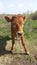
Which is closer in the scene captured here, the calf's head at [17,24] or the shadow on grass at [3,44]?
the calf's head at [17,24]

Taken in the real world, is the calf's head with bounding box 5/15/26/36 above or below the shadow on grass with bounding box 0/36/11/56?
above

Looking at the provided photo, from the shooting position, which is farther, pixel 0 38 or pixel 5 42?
pixel 0 38

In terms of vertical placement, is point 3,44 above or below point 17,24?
below

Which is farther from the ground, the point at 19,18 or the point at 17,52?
the point at 19,18

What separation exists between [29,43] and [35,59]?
205 cm

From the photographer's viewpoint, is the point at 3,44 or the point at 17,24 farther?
the point at 3,44

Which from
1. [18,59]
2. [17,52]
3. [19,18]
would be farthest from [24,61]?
[19,18]

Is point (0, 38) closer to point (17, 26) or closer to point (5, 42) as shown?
point (5, 42)

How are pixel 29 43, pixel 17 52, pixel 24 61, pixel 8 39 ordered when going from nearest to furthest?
pixel 24 61 < pixel 17 52 < pixel 29 43 < pixel 8 39

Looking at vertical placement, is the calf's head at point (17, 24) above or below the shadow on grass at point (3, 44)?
above

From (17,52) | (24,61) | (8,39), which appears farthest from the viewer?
(8,39)

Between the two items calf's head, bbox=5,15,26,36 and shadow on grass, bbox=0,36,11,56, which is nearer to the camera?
calf's head, bbox=5,15,26,36

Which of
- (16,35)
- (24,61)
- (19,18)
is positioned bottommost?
Answer: (24,61)

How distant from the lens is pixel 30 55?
658 cm
